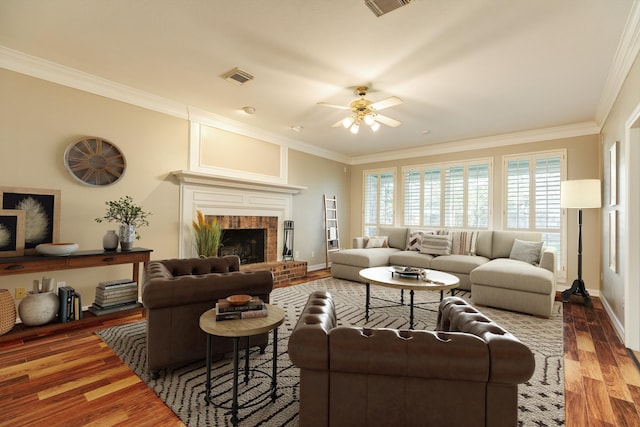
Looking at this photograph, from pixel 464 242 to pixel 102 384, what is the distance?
5.23m

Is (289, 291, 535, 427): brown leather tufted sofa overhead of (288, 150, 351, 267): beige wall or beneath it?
beneath

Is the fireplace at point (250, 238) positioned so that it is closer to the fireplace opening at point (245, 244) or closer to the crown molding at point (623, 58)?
the fireplace opening at point (245, 244)

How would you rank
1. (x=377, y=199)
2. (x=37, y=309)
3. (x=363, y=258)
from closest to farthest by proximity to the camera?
(x=37, y=309), (x=363, y=258), (x=377, y=199)

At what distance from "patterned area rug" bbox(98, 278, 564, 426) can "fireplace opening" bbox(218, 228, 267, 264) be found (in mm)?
1914

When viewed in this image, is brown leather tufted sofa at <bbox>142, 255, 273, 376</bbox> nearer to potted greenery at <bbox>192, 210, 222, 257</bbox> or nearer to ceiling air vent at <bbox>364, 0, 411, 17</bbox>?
potted greenery at <bbox>192, 210, 222, 257</bbox>

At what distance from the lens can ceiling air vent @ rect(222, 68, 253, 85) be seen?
10.4ft

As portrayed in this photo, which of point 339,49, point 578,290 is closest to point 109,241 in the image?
point 339,49

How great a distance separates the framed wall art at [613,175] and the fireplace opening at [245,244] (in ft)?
15.6

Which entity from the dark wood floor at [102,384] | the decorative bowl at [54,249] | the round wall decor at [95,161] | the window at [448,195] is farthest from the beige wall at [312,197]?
the dark wood floor at [102,384]

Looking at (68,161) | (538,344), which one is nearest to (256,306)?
(538,344)

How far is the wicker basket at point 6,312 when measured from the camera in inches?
105

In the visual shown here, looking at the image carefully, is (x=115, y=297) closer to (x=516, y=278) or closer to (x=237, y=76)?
(x=237, y=76)

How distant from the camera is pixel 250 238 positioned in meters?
5.43

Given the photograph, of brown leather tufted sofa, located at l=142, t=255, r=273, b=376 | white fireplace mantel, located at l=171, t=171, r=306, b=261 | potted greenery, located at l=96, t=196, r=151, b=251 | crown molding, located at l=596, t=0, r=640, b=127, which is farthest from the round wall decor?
crown molding, located at l=596, t=0, r=640, b=127
